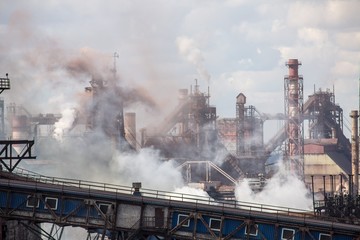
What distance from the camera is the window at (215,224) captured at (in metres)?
44.7

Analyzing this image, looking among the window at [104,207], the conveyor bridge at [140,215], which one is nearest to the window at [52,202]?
the conveyor bridge at [140,215]

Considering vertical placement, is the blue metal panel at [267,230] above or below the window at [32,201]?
below

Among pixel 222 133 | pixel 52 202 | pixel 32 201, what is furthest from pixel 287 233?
pixel 222 133

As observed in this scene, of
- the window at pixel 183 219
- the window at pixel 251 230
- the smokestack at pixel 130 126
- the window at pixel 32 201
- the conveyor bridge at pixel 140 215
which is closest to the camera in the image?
the conveyor bridge at pixel 140 215

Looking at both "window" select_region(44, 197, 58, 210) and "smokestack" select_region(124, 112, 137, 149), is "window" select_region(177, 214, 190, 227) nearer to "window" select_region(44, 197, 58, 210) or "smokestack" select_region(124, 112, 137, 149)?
"window" select_region(44, 197, 58, 210)

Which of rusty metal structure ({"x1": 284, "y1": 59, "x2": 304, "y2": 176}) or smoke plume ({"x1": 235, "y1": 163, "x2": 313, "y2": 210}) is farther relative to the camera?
rusty metal structure ({"x1": 284, "y1": 59, "x2": 304, "y2": 176})

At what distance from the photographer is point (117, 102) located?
116812 mm

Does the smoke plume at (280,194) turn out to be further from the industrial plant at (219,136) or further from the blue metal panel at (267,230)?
the blue metal panel at (267,230)

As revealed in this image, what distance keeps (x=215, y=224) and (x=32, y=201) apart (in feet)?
33.5

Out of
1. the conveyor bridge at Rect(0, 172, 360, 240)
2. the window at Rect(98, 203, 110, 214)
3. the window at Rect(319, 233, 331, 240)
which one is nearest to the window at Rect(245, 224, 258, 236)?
the conveyor bridge at Rect(0, 172, 360, 240)

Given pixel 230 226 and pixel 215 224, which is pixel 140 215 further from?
pixel 230 226

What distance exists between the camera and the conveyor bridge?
144ft

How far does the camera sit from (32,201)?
4584 centimetres

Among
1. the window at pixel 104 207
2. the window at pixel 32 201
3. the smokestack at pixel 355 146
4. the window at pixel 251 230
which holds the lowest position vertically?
the window at pixel 251 230
